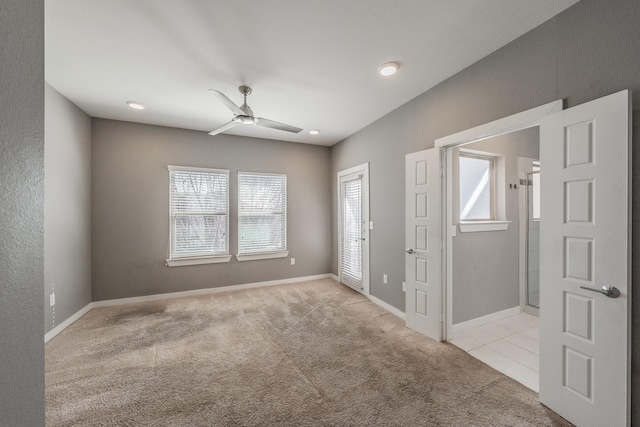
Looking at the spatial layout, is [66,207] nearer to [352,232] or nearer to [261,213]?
[261,213]

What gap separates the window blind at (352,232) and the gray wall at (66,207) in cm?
391

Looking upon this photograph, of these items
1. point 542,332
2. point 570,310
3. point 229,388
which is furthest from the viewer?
point 229,388

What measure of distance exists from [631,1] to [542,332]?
7.01 ft

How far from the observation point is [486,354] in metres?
2.51

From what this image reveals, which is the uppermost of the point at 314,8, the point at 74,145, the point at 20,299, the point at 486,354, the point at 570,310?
the point at 314,8

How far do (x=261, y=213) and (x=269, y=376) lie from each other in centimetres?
302

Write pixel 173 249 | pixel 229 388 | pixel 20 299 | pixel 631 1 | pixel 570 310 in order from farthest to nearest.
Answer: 1. pixel 173 249
2. pixel 229 388
3. pixel 570 310
4. pixel 631 1
5. pixel 20 299

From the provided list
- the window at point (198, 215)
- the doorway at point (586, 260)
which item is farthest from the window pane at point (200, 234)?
the doorway at point (586, 260)

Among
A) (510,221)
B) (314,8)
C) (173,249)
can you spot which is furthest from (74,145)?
(510,221)

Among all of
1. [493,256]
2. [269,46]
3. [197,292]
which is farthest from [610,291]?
[197,292]

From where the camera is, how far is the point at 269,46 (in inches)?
85.5

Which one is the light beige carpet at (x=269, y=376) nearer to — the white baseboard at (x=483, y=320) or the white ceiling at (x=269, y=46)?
the white baseboard at (x=483, y=320)

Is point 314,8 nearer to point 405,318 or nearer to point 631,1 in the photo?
point 631,1

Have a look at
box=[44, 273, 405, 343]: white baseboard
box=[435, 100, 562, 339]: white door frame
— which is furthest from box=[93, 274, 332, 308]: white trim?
box=[435, 100, 562, 339]: white door frame
